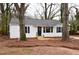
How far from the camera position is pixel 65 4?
1.61 m

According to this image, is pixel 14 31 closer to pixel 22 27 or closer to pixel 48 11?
pixel 22 27

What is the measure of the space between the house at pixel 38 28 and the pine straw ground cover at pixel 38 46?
0.07 m

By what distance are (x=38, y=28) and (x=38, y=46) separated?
0.74 ft

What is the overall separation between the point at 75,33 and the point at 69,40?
111mm

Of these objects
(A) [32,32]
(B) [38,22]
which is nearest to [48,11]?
(B) [38,22]

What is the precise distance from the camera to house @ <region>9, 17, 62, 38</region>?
1.54 m

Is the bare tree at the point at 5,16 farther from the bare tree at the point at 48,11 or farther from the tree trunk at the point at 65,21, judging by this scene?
the tree trunk at the point at 65,21

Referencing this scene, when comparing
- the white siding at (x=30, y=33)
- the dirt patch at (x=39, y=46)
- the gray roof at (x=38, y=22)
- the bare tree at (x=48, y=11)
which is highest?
the bare tree at (x=48, y=11)

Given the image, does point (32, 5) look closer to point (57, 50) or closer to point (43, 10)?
A: point (43, 10)

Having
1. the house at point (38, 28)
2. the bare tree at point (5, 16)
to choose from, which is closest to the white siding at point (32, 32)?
the house at point (38, 28)

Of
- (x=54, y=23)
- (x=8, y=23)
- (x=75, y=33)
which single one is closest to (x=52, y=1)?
(x=54, y=23)

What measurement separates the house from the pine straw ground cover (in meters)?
A: 0.07

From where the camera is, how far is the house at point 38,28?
60.8 inches

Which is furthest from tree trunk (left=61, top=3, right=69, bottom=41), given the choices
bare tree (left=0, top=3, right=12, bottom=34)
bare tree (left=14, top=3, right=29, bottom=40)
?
bare tree (left=0, top=3, right=12, bottom=34)
